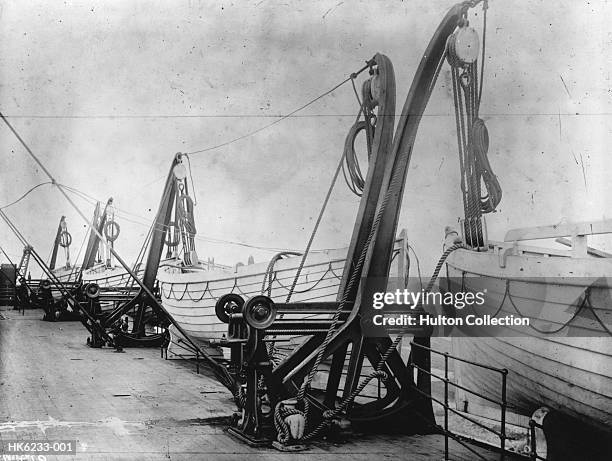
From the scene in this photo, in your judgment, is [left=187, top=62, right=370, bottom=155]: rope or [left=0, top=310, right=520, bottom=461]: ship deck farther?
[left=187, top=62, right=370, bottom=155]: rope

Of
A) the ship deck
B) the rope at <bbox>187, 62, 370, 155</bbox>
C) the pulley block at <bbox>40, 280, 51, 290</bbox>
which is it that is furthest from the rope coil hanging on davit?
the pulley block at <bbox>40, 280, 51, 290</bbox>

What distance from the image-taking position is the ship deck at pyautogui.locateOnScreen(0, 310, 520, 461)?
4.37 metres

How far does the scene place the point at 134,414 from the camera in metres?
5.46

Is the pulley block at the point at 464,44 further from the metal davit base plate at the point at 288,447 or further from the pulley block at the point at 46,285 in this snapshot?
the pulley block at the point at 46,285

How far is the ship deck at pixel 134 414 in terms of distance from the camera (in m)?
4.37

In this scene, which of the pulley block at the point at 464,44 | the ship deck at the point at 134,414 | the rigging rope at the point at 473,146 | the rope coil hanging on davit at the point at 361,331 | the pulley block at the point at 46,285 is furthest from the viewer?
the pulley block at the point at 46,285

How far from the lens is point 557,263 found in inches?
171

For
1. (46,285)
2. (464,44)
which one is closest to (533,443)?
(464,44)

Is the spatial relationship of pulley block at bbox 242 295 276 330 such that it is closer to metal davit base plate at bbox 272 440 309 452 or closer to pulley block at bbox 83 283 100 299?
metal davit base plate at bbox 272 440 309 452

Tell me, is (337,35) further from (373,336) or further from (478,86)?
(373,336)

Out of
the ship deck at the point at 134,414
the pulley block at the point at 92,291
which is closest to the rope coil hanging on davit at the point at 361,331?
the ship deck at the point at 134,414

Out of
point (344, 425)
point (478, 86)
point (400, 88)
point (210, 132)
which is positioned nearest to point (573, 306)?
point (344, 425)

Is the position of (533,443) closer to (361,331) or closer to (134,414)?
(361,331)

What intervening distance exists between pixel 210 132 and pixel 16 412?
13.9 feet
